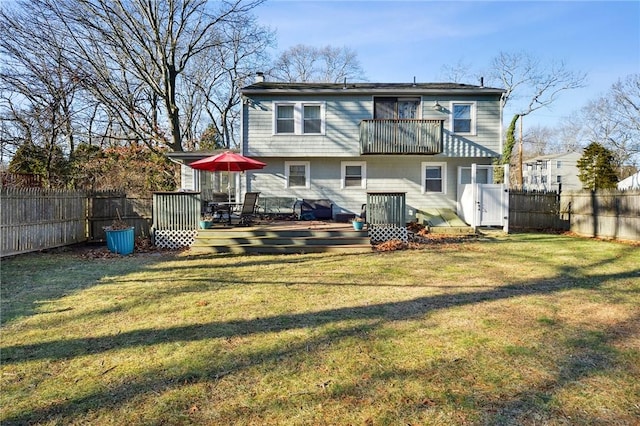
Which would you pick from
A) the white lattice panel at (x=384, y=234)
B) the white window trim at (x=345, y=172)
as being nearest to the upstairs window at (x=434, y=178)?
the white window trim at (x=345, y=172)

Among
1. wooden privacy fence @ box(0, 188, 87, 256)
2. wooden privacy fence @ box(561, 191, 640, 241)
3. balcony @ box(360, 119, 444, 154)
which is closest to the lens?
wooden privacy fence @ box(0, 188, 87, 256)

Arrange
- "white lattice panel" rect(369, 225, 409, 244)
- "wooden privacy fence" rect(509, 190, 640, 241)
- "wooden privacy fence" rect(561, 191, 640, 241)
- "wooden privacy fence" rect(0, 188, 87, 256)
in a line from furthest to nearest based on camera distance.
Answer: "wooden privacy fence" rect(509, 190, 640, 241) < "wooden privacy fence" rect(561, 191, 640, 241) < "white lattice panel" rect(369, 225, 409, 244) < "wooden privacy fence" rect(0, 188, 87, 256)

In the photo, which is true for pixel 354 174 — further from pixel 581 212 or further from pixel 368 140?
pixel 581 212

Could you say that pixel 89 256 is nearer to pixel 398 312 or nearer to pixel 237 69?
pixel 398 312

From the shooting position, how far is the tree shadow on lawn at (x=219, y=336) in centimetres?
274

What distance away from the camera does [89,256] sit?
9.08 meters

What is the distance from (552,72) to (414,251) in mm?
31963

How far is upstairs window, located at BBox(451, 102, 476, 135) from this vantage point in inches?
606

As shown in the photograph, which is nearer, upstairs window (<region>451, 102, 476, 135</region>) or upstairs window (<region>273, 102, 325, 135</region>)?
upstairs window (<region>273, 102, 325, 135</region>)

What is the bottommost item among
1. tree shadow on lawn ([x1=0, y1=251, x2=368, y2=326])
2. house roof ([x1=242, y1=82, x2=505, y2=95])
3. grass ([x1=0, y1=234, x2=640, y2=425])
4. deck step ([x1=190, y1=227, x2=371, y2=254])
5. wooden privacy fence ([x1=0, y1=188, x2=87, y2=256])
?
grass ([x1=0, y1=234, x2=640, y2=425])

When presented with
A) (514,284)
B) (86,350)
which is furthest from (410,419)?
(514,284)

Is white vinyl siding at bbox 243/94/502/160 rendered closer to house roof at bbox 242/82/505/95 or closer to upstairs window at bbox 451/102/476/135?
upstairs window at bbox 451/102/476/135

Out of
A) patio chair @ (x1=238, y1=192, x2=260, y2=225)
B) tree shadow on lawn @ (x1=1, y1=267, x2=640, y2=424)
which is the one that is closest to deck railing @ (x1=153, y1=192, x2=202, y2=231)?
patio chair @ (x1=238, y1=192, x2=260, y2=225)

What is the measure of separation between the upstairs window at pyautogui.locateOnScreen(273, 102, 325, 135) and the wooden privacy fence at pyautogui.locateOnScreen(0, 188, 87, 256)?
296 inches
